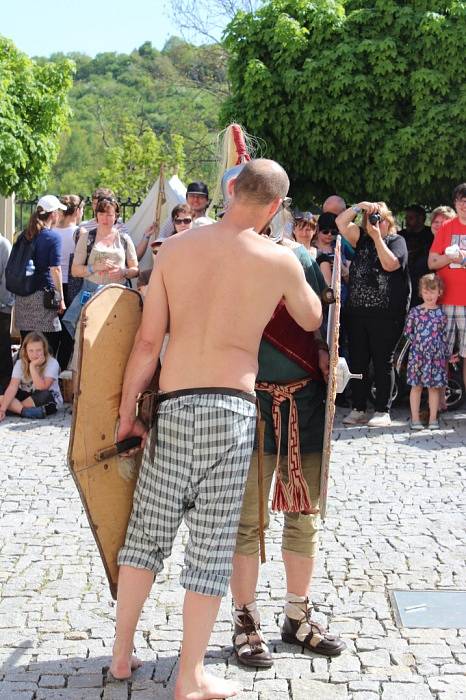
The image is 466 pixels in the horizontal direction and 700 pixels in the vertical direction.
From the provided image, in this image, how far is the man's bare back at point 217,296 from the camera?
12.8 feet

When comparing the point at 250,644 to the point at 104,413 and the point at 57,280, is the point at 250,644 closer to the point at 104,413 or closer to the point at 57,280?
the point at 104,413

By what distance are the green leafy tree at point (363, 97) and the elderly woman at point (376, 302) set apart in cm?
344

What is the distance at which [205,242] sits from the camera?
3.93m

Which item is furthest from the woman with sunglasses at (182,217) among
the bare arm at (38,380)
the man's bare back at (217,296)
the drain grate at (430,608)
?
the man's bare back at (217,296)

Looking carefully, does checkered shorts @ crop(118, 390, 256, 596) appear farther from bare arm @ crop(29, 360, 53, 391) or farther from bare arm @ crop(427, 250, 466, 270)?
bare arm @ crop(29, 360, 53, 391)

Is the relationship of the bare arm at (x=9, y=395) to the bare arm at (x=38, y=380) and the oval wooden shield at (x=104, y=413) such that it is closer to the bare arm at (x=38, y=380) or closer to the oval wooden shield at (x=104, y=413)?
the bare arm at (x=38, y=380)

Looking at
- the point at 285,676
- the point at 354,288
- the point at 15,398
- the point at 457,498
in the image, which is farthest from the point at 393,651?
Answer: the point at 15,398

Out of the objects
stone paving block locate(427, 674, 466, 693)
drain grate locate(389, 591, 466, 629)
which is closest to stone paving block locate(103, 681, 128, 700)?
stone paving block locate(427, 674, 466, 693)

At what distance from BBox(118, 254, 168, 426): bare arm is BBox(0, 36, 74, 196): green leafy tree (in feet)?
55.1

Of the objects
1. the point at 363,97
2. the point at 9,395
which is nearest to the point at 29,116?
the point at 363,97

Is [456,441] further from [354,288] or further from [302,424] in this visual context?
[302,424]

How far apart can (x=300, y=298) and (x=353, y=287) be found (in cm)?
552

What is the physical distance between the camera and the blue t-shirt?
10.2 metres

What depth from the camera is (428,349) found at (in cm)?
959
